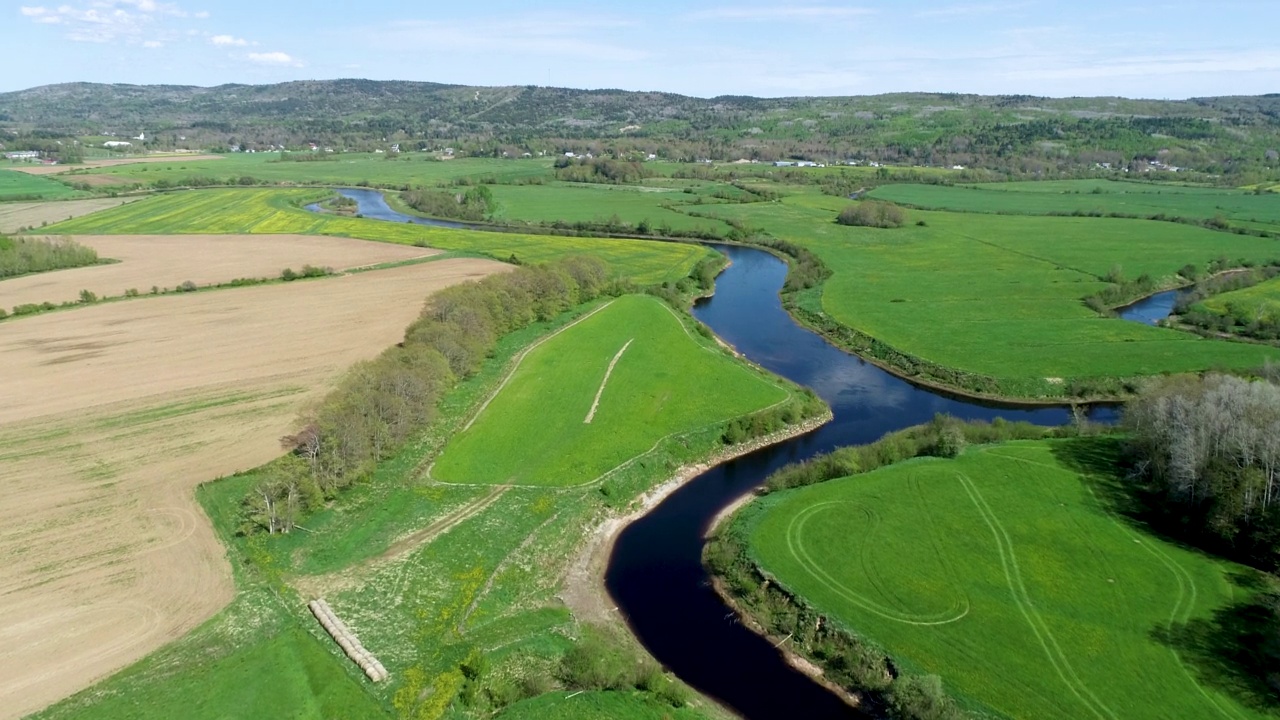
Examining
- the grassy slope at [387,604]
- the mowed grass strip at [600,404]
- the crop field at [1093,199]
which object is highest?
the crop field at [1093,199]

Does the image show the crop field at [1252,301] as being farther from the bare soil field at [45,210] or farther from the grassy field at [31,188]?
the grassy field at [31,188]

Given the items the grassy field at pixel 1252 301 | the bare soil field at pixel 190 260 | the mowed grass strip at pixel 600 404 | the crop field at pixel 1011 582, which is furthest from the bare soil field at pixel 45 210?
the grassy field at pixel 1252 301

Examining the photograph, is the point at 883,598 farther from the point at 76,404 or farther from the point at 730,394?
the point at 76,404

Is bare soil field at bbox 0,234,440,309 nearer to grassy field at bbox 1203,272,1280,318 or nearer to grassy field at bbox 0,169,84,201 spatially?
grassy field at bbox 0,169,84,201

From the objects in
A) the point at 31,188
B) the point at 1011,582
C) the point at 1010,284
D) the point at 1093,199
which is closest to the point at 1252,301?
the point at 1010,284

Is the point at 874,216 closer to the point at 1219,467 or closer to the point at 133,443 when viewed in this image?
the point at 1219,467

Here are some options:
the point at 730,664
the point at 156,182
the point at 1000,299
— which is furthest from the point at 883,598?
the point at 156,182
